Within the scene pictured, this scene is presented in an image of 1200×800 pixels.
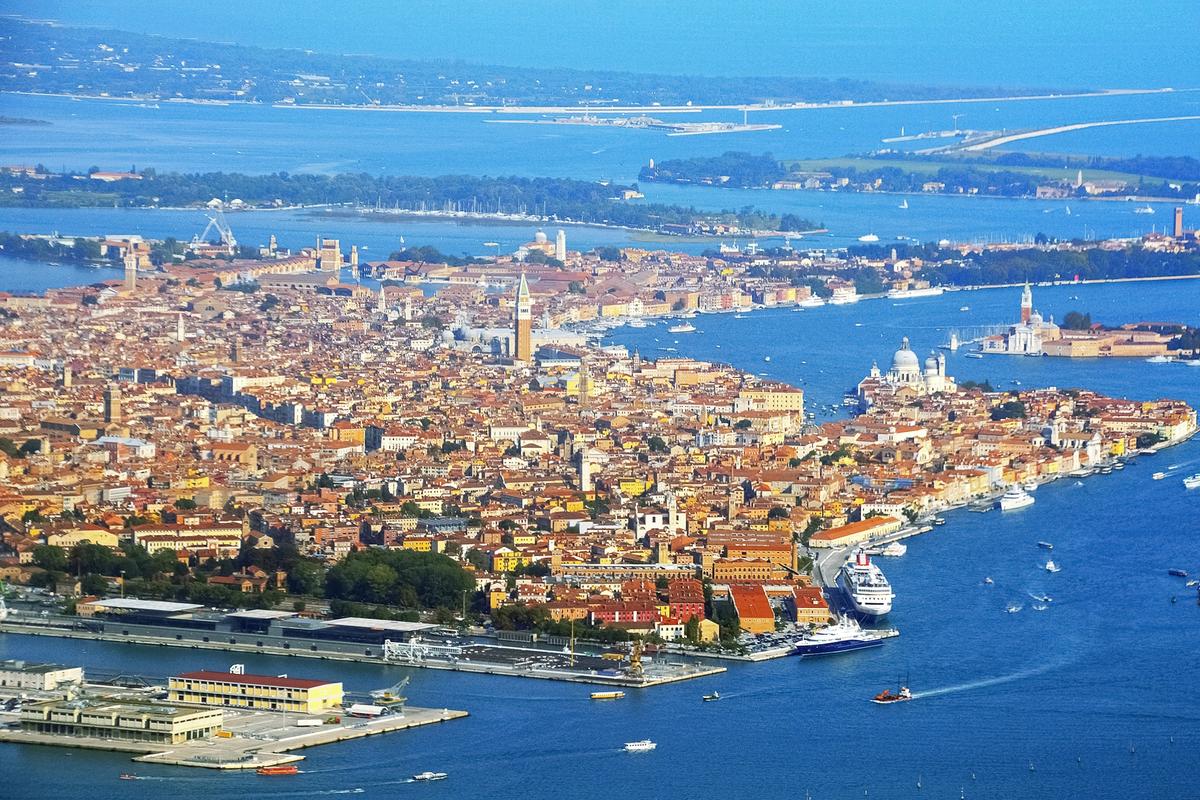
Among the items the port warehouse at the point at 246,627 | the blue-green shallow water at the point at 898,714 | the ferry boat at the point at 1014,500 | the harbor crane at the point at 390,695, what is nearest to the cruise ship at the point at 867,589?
the blue-green shallow water at the point at 898,714

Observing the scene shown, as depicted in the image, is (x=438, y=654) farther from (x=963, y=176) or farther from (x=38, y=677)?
(x=963, y=176)

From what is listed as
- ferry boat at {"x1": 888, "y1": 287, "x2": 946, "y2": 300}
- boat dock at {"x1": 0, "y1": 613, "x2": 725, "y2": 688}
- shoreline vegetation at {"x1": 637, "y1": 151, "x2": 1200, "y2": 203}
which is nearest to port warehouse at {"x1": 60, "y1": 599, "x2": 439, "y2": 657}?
boat dock at {"x1": 0, "y1": 613, "x2": 725, "y2": 688}

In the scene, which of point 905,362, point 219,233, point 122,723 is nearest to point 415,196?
point 219,233

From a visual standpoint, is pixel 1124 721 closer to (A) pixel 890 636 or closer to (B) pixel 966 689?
(B) pixel 966 689

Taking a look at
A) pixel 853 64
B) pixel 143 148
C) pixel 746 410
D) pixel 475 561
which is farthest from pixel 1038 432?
pixel 853 64

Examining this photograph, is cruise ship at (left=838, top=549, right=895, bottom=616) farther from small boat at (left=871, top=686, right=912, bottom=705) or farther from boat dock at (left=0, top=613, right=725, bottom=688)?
small boat at (left=871, top=686, right=912, bottom=705)
